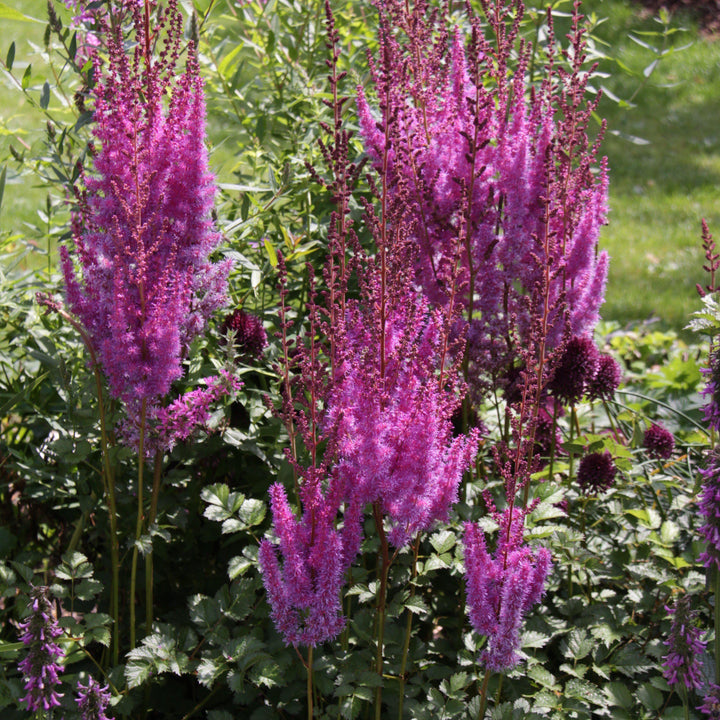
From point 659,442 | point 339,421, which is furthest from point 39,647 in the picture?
point 659,442

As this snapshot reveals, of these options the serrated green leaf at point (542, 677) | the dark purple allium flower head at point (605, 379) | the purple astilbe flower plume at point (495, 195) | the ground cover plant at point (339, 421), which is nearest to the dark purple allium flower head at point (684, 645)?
the ground cover plant at point (339, 421)

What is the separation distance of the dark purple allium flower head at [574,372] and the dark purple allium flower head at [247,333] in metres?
0.84

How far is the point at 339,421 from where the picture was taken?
5.74 feet

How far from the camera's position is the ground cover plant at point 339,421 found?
1.76 meters

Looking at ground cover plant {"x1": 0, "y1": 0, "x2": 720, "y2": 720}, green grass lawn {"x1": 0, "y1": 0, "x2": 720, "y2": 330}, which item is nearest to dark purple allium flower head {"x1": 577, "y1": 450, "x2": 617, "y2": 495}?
ground cover plant {"x1": 0, "y1": 0, "x2": 720, "y2": 720}

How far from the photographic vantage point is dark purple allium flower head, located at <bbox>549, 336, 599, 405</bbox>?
8.29 feet

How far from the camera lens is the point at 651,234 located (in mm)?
6961

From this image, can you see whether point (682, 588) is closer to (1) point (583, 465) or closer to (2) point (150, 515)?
(1) point (583, 465)

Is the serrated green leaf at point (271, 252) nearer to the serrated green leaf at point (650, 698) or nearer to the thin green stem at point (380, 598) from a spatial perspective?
the thin green stem at point (380, 598)

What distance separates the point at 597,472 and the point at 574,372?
1.08ft

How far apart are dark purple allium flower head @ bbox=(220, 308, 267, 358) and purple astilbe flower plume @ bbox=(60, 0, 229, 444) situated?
1.29 ft

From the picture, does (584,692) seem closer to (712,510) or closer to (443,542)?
(443,542)

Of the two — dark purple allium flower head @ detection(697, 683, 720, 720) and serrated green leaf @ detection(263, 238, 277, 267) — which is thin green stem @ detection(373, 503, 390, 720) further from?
serrated green leaf @ detection(263, 238, 277, 267)

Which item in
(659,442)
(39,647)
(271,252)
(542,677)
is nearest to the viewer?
(39,647)
